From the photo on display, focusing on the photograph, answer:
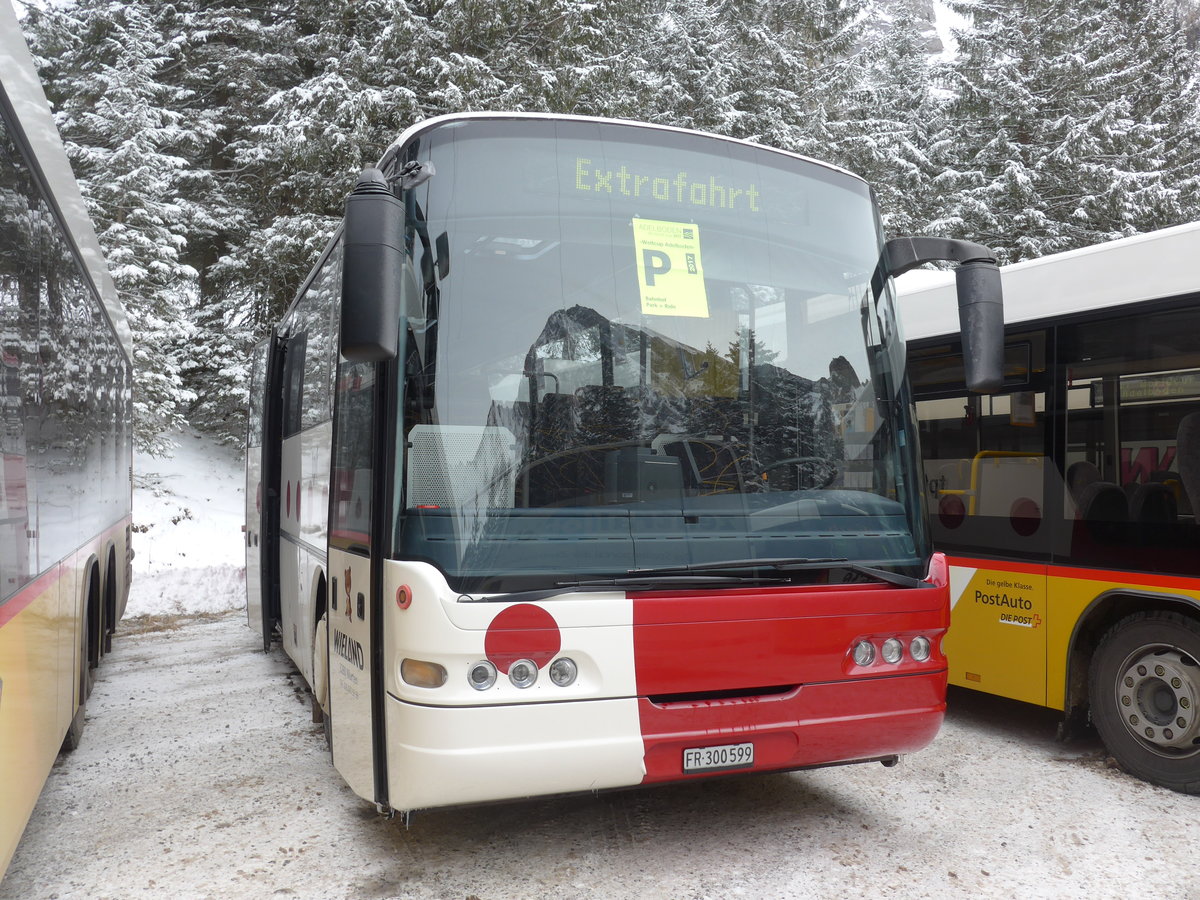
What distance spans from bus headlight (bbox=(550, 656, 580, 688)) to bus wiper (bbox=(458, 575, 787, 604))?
0.25m

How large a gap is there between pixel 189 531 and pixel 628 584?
1542 centimetres

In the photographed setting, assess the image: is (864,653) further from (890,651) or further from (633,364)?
(633,364)

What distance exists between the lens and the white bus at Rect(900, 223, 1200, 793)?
519 centimetres

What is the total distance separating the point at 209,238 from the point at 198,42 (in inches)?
166

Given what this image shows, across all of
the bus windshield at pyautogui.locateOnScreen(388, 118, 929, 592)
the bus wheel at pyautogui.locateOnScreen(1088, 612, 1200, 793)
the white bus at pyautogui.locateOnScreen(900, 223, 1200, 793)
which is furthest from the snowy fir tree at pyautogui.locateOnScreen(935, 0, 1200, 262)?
the bus windshield at pyautogui.locateOnScreen(388, 118, 929, 592)

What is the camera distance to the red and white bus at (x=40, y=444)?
347cm

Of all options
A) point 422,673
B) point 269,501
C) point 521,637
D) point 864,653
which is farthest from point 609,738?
point 269,501

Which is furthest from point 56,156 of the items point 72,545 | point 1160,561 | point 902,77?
point 902,77

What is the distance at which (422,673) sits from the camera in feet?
12.3

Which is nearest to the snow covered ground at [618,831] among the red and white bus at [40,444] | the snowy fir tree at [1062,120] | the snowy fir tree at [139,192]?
the red and white bus at [40,444]

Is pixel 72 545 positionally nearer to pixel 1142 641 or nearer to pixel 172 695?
pixel 172 695

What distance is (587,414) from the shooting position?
407 cm

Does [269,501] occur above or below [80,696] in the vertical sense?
above

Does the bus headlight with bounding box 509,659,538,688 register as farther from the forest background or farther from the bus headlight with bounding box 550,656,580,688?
the forest background
